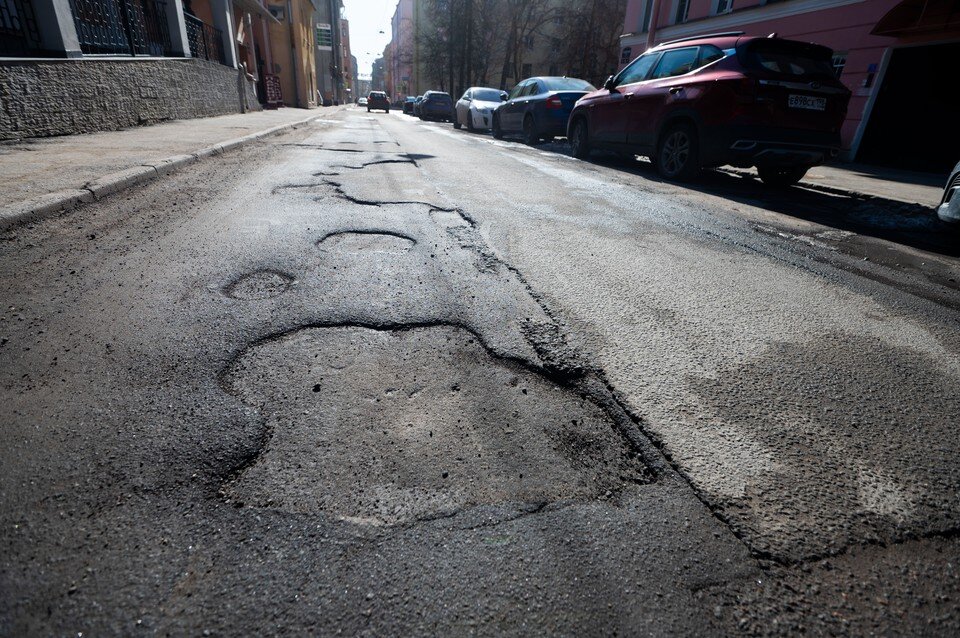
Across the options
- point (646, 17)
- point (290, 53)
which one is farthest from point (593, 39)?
point (290, 53)

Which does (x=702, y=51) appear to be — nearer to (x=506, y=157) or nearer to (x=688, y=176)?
(x=688, y=176)

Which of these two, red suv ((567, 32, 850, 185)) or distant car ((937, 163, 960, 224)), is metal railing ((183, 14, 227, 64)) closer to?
red suv ((567, 32, 850, 185))

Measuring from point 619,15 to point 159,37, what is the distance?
29.6 meters

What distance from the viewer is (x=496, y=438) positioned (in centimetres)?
169

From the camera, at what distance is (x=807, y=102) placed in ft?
20.6

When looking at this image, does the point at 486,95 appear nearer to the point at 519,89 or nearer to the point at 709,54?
the point at 519,89

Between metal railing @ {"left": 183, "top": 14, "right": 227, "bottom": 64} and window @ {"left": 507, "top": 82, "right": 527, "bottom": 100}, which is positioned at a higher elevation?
metal railing @ {"left": 183, "top": 14, "right": 227, "bottom": 64}

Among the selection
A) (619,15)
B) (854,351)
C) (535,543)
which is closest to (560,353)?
(535,543)

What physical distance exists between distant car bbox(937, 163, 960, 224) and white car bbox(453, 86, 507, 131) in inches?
571

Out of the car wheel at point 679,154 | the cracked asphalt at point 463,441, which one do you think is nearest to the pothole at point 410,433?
the cracked asphalt at point 463,441

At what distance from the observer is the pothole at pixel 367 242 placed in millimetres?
3535

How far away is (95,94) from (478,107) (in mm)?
12213

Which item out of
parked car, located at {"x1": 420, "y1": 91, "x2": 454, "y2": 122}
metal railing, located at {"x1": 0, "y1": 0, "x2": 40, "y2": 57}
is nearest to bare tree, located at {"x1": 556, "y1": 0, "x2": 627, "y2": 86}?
parked car, located at {"x1": 420, "y1": 91, "x2": 454, "y2": 122}

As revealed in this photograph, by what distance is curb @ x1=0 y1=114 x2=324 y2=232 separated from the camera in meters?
3.47
